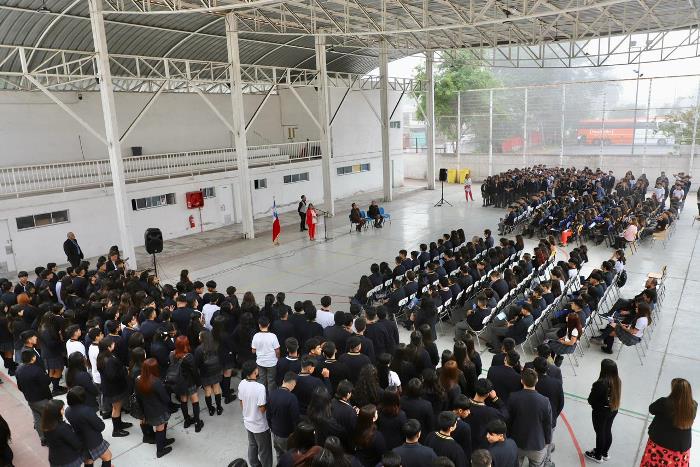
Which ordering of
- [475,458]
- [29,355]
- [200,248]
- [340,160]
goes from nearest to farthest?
[475,458] → [29,355] → [200,248] → [340,160]

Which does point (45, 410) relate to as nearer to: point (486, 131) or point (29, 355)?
point (29, 355)

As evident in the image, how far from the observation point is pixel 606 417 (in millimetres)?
5699

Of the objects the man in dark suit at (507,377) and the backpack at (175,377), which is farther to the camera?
the backpack at (175,377)

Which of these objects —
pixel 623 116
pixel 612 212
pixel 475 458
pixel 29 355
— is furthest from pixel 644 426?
pixel 623 116

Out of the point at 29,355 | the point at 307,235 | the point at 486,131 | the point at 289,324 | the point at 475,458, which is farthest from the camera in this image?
the point at 486,131

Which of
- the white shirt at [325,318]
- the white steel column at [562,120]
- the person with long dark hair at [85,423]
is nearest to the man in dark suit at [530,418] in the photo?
the white shirt at [325,318]

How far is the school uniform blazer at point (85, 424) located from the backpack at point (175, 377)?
1.21m

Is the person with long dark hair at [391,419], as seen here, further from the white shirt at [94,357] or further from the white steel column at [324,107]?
the white steel column at [324,107]

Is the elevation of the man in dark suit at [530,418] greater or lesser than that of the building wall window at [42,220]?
lesser

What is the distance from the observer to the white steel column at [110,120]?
43.7ft

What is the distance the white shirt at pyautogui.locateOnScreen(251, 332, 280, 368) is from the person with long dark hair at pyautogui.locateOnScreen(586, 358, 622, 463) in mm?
4021

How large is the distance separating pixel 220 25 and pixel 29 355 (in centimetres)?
1886

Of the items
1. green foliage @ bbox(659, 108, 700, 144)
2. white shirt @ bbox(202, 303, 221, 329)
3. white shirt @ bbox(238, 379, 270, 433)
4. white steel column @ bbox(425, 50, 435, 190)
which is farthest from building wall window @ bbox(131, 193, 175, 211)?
green foliage @ bbox(659, 108, 700, 144)

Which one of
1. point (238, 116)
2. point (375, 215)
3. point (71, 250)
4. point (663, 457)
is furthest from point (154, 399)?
point (375, 215)
